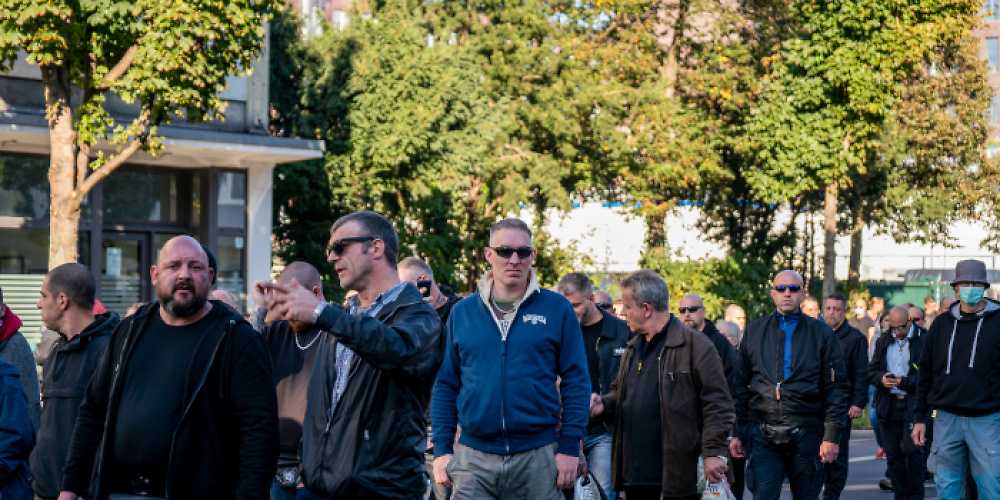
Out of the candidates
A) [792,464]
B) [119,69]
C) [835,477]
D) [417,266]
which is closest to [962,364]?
[792,464]

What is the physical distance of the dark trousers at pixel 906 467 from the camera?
13500 mm

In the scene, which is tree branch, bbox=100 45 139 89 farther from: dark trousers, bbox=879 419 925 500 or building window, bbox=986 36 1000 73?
building window, bbox=986 36 1000 73

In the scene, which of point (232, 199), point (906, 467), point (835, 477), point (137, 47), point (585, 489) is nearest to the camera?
point (585, 489)

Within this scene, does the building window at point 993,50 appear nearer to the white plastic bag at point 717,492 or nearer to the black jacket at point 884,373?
the black jacket at point 884,373

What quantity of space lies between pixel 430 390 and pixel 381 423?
30 centimetres

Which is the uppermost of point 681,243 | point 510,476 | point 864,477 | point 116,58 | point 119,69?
point 116,58

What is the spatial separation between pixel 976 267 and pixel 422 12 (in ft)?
79.7

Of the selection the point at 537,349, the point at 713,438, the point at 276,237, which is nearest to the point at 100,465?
the point at 537,349

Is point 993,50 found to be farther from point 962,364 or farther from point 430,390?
point 430,390

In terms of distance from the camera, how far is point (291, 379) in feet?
25.4

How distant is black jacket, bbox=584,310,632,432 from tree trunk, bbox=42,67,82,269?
8963mm

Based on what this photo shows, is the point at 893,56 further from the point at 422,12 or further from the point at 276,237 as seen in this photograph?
the point at 276,237

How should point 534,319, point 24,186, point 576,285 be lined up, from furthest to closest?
→ point 24,186 < point 576,285 < point 534,319

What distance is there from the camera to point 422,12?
111 feet
